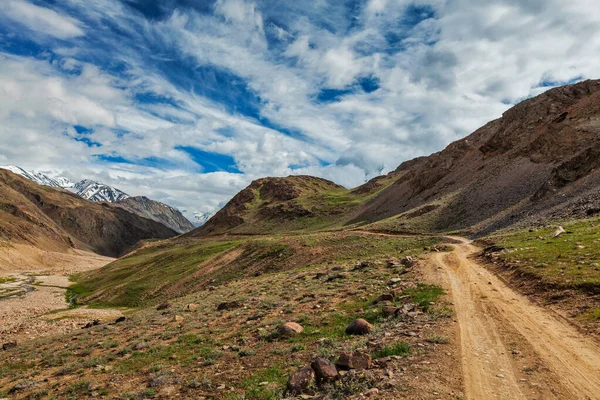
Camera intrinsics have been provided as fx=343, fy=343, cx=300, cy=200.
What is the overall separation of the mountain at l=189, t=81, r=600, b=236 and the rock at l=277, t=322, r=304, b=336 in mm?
38134

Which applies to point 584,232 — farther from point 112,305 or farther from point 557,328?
point 112,305

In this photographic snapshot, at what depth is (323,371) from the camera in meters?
10.2

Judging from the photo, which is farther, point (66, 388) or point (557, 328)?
point (66, 388)

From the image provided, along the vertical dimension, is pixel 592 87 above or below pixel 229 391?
above

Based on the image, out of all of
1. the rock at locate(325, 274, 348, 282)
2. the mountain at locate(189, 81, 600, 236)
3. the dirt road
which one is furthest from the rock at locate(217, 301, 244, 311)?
the mountain at locate(189, 81, 600, 236)

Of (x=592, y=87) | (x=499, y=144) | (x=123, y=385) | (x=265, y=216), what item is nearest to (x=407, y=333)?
(x=123, y=385)

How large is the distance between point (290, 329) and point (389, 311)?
15.7 feet

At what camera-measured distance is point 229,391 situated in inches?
456

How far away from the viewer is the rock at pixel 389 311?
52.4 ft

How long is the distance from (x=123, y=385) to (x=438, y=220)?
2723 inches

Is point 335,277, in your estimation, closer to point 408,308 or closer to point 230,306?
point 230,306

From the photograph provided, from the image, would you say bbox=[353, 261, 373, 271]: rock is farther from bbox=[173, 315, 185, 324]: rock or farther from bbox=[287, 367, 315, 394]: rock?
bbox=[287, 367, 315, 394]: rock

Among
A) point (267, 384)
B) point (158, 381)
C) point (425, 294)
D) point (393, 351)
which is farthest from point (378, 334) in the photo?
point (158, 381)

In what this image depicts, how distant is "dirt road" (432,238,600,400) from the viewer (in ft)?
28.8
